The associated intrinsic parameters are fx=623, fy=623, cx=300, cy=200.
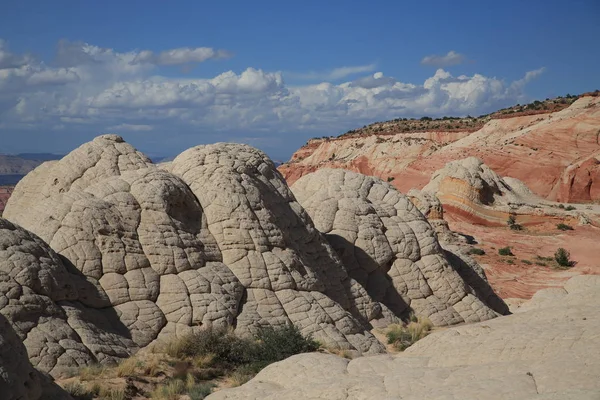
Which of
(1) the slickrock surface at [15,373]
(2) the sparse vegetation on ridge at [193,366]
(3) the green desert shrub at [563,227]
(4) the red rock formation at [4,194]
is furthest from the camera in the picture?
(4) the red rock formation at [4,194]

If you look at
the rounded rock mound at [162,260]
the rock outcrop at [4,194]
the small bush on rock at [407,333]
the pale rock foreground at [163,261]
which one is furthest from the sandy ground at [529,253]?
the rock outcrop at [4,194]

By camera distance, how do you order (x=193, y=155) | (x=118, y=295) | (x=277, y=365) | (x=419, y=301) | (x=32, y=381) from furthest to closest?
(x=419, y=301) < (x=193, y=155) < (x=118, y=295) < (x=277, y=365) < (x=32, y=381)

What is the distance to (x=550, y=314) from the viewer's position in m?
8.04

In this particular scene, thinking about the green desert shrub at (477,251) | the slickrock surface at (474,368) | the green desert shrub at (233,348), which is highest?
the slickrock surface at (474,368)

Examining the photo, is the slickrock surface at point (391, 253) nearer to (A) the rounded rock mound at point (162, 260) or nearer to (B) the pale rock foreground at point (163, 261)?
(B) the pale rock foreground at point (163, 261)

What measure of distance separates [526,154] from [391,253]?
35938 millimetres

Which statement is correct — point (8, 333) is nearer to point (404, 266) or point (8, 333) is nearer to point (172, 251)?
point (172, 251)

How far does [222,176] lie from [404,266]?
4.86 meters

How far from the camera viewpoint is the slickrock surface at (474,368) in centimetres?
541

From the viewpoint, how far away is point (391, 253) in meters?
13.9

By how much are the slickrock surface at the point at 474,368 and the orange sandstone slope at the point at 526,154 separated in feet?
122

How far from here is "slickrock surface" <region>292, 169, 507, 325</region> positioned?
13516mm

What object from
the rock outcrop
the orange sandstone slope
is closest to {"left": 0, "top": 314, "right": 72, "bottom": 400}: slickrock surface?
the orange sandstone slope

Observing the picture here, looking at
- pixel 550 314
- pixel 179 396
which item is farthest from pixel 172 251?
pixel 550 314
